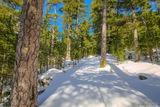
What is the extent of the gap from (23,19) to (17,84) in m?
1.15

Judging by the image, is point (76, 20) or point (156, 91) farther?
point (76, 20)

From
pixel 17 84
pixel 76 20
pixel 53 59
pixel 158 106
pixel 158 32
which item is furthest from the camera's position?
pixel 76 20

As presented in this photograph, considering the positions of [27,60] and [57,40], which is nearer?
[27,60]

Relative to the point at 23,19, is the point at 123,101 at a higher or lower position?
lower

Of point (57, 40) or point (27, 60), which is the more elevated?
point (57, 40)

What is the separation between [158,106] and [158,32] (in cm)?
1336

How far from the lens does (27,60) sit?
9.82 feet

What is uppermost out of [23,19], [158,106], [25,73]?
[23,19]

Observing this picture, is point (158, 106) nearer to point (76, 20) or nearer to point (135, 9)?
point (135, 9)

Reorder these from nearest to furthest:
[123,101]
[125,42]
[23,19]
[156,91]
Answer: [23,19]
[123,101]
[156,91]
[125,42]

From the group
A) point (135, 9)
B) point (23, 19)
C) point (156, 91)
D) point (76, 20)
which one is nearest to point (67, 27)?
point (76, 20)

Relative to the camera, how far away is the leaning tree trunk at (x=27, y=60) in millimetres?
2928

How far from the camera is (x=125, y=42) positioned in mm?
21969

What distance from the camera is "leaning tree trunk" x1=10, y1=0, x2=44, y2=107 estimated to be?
2928 millimetres
